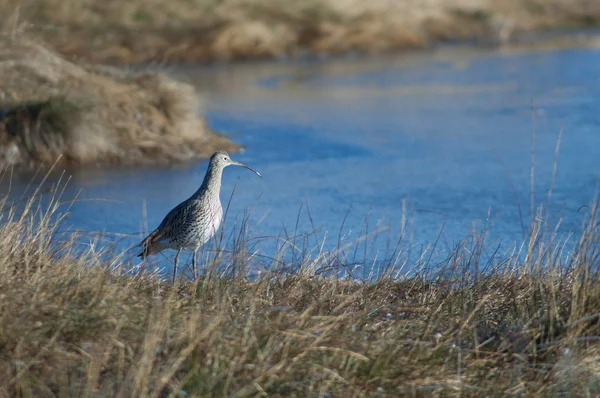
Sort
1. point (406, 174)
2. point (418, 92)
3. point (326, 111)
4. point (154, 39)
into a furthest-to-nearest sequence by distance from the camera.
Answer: point (154, 39)
point (418, 92)
point (326, 111)
point (406, 174)

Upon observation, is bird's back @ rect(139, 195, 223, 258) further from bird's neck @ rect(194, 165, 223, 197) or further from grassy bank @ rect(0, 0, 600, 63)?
grassy bank @ rect(0, 0, 600, 63)

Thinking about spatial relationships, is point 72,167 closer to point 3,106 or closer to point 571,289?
point 3,106

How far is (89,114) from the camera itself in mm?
9523

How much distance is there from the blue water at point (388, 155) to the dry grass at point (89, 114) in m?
0.47

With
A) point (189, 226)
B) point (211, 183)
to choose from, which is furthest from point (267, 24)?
point (189, 226)

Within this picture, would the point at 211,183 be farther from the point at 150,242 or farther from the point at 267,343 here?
the point at 267,343

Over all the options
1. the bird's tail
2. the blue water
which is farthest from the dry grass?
the bird's tail

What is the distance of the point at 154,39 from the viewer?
57.4 feet

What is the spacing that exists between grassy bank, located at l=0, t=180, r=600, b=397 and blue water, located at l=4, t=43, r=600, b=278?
646 mm

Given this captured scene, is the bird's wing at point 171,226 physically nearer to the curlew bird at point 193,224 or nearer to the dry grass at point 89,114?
the curlew bird at point 193,224

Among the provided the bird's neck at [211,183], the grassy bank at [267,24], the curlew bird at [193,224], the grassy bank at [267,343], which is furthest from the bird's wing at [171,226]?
the grassy bank at [267,24]

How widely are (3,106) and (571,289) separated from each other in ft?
22.4

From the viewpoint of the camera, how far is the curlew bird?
547cm

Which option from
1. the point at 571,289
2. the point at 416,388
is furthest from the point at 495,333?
the point at 416,388
